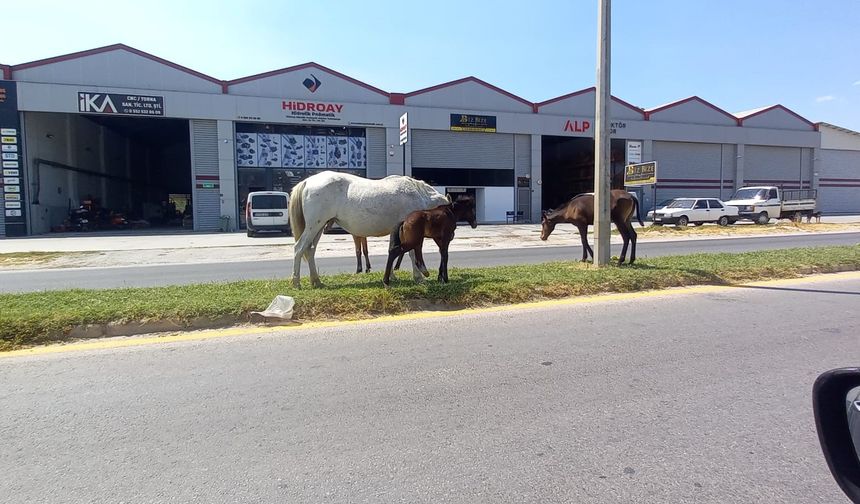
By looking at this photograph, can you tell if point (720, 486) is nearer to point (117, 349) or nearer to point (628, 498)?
point (628, 498)

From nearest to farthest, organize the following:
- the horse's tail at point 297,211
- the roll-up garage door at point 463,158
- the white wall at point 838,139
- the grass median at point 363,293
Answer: the grass median at point 363,293, the horse's tail at point 297,211, the roll-up garage door at point 463,158, the white wall at point 838,139

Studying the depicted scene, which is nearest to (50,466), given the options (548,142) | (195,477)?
(195,477)

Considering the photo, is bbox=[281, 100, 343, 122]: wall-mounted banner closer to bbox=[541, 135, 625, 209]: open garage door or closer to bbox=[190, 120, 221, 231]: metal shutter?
bbox=[190, 120, 221, 231]: metal shutter

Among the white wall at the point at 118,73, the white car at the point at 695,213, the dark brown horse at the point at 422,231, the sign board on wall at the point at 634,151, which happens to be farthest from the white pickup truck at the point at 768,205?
the white wall at the point at 118,73

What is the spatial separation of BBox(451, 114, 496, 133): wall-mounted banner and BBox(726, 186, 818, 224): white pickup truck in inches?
624

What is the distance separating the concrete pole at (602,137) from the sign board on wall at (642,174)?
20.0 m

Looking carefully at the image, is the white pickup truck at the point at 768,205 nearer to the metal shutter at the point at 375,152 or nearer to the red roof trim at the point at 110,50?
the metal shutter at the point at 375,152

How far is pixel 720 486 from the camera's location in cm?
263

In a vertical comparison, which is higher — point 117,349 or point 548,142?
point 548,142

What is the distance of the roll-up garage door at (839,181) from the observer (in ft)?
144

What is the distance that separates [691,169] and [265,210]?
33.8 meters

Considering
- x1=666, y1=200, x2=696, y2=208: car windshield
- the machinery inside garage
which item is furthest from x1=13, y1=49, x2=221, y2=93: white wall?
x1=666, y1=200, x2=696, y2=208: car windshield

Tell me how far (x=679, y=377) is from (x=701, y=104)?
41.8m

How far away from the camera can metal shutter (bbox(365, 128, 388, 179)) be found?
106 ft
